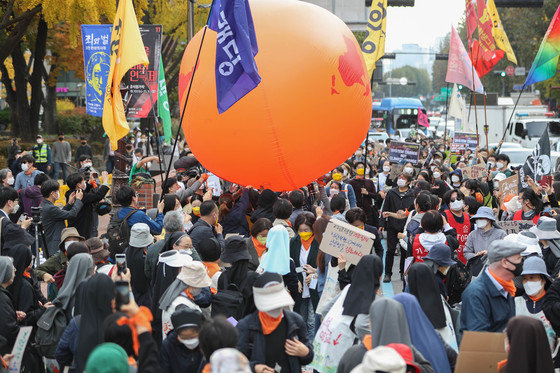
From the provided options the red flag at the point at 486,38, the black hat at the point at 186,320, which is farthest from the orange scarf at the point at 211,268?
the red flag at the point at 486,38

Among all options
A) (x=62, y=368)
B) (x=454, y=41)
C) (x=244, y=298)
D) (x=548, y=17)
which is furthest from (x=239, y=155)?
(x=548, y=17)

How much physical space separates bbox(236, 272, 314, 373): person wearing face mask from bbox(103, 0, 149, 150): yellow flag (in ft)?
17.4

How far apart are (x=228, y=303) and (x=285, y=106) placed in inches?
156

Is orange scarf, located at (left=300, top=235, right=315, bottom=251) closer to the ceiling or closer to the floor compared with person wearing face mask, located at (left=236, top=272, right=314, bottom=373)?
closer to the floor

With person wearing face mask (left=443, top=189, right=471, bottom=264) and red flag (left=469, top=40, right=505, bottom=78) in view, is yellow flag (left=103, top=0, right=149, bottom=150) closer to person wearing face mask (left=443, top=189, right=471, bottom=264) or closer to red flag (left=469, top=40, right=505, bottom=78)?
person wearing face mask (left=443, top=189, right=471, bottom=264)

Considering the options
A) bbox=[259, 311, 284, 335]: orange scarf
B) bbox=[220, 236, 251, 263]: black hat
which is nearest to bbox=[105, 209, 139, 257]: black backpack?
bbox=[220, 236, 251, 263]: black hat

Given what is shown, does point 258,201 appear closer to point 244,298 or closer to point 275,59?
point 275,59

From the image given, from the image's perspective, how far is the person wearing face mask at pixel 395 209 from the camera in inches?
455

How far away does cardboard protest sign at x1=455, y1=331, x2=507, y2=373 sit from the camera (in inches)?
183

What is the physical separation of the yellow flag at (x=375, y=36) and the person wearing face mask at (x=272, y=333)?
965cm

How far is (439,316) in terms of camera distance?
5.43 m

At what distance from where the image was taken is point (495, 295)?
563cm

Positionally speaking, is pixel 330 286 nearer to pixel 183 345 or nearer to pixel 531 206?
pixel 183 345

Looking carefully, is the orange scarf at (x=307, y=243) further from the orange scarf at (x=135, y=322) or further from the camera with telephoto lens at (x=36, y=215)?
the orange scarf at (x=135, y=322)
